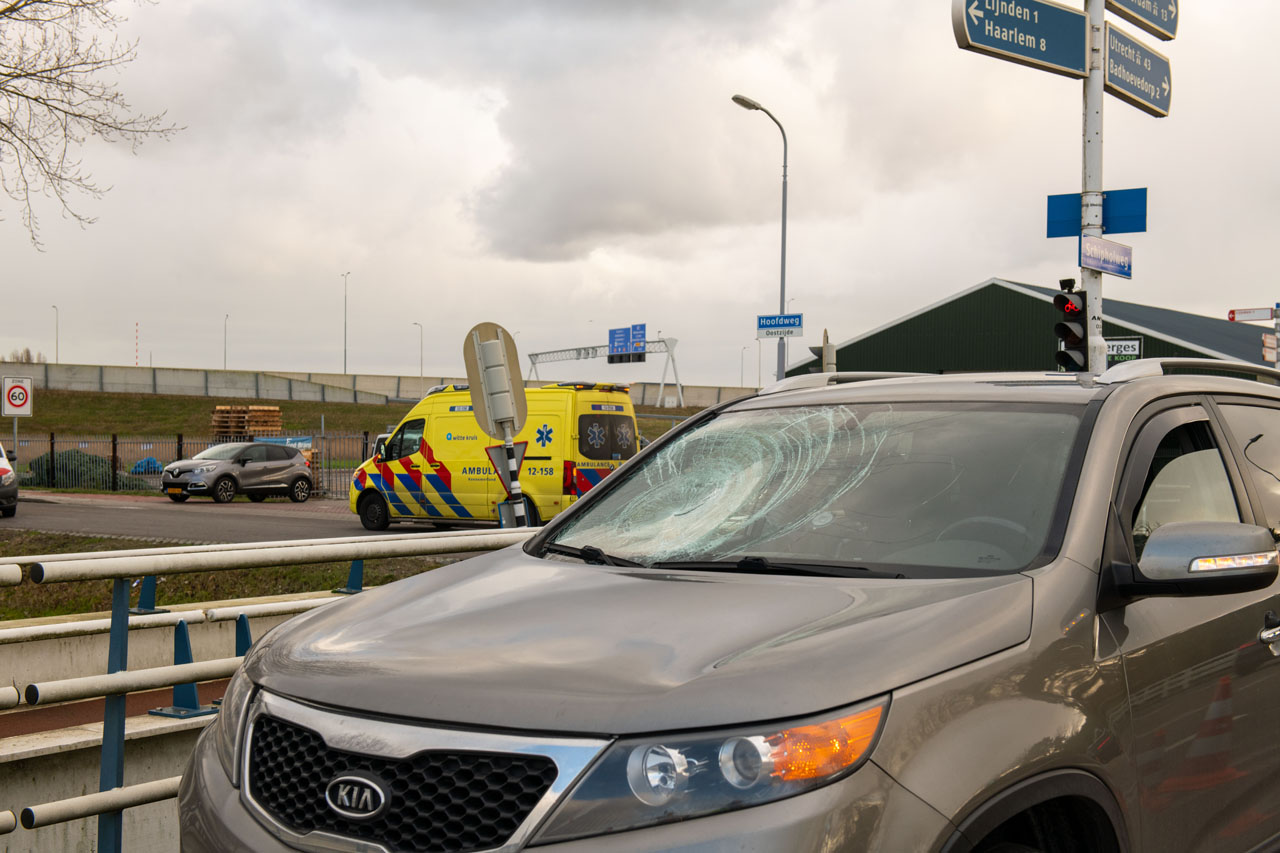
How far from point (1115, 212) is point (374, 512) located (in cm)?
1436

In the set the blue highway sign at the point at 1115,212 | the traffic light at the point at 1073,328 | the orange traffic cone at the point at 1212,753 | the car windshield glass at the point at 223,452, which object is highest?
the blue highway sign at the point at 1115,212

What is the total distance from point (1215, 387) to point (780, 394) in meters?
1.26

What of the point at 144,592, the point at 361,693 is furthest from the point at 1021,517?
the point at 144,592

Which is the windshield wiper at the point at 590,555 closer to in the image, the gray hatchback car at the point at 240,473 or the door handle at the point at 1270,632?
the door handle at the point at 1270,632

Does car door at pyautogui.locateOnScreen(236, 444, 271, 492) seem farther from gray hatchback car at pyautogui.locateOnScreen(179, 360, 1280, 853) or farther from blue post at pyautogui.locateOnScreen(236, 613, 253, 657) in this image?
gray hatchback car at pyautogui.locateOnScreen(179, 360, 1280, 853)

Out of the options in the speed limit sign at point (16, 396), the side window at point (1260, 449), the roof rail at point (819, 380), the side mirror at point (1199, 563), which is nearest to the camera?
the side mirror at point (1199, 563)

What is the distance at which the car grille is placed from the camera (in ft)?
6.45

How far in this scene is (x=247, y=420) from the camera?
48.9 meters

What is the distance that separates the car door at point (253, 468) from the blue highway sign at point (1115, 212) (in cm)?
2277

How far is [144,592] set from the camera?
484 cm

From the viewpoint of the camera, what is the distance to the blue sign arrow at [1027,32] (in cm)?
1023

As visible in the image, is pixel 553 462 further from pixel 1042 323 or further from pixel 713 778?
pixel 1042 323

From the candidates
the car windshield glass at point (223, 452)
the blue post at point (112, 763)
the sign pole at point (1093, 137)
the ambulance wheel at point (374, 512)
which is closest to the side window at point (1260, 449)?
the blue post at point (112, 763)

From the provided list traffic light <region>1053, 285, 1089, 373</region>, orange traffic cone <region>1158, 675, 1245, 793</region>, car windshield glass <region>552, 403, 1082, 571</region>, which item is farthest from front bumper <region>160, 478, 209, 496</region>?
orange traffic cone <region>1158, 675, 1245, 793</region>
